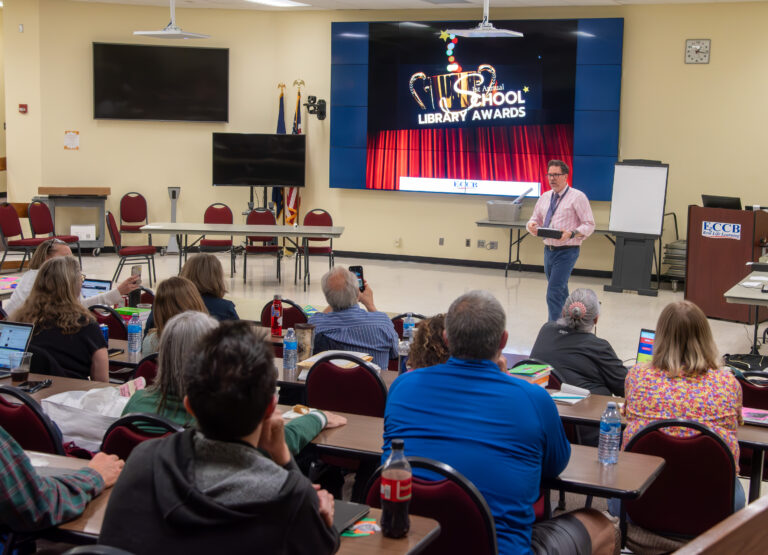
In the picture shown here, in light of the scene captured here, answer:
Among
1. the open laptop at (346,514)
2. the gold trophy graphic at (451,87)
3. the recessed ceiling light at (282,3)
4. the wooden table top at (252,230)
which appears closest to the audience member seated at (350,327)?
the open laptop at (346,514)

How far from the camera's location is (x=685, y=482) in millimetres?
→ 2992

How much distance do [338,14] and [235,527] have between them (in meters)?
11.4

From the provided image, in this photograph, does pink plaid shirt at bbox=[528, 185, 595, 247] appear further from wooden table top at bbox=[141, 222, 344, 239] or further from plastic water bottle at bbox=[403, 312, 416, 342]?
wooden table top at bbox=[141, 222, 344, 239]

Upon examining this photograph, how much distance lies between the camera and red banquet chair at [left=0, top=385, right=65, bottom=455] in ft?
9.42

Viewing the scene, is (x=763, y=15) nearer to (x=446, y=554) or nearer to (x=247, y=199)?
(x=247, y=199)

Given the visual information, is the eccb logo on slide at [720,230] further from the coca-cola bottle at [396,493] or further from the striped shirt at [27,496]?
the striped shirt at [27,496]

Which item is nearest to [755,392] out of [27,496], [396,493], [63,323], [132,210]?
[396,493]

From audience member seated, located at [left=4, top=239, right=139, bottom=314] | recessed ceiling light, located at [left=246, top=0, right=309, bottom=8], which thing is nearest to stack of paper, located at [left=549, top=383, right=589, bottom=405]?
audience member seated, located at [left=4, top=239, right=139, bottom=314]

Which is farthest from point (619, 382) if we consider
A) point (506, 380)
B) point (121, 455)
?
point (121, 455)

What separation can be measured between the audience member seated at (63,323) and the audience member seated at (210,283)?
79 cm

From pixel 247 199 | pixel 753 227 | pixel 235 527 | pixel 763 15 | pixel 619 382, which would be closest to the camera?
pixel 235 527

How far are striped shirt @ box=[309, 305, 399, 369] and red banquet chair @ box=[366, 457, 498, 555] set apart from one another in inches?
81.8

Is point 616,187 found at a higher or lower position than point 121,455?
higher

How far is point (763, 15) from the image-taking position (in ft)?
33.2
